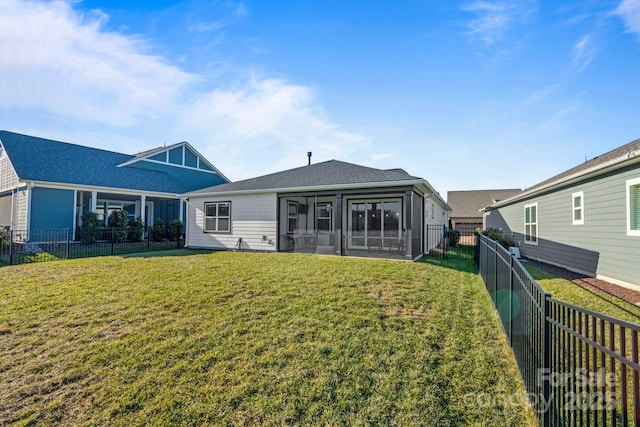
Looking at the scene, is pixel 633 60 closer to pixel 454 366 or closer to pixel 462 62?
pixel 462 62

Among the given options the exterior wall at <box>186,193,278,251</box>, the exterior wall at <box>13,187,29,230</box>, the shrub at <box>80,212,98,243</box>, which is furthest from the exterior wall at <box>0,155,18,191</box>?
the exterior wall at <box>186,193,278,251</box>

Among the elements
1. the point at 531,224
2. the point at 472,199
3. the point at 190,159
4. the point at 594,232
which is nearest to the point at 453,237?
the point at 531,224

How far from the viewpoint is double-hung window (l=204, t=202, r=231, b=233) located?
14281 millimetres

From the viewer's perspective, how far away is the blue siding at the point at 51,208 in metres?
14.4

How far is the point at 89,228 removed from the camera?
14789 millimetres

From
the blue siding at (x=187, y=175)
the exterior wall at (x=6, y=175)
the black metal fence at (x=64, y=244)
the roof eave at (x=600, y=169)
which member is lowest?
the black metal fence at (x=64, y=244)

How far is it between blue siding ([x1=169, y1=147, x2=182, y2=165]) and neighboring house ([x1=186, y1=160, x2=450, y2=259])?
366 inches

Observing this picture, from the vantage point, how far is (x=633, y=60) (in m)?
8.53

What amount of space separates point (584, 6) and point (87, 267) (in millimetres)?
14646

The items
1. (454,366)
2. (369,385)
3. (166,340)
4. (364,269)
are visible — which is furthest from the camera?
(364,269)

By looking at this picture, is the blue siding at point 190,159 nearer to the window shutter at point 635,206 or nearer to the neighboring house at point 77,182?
the neighboring house at point 77,182

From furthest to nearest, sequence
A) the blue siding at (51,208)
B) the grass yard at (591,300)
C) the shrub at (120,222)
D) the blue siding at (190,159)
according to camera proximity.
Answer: the blue siding at (190,159) → the shrub at (120,222) → the blue siding at (51,208) → the grass yard at (591,300)

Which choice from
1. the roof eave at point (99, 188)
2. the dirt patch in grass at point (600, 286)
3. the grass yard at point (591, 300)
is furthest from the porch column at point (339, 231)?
the roof eave at point (99, 188)

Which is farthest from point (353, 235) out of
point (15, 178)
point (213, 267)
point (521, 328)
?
point (15, 178)
